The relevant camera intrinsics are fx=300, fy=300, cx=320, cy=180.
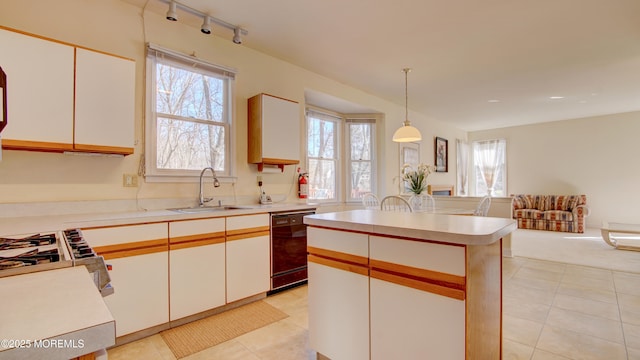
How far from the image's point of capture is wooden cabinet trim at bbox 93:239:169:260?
2.03 meters

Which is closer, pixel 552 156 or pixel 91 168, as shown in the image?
pixel 91 168

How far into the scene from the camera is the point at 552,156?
7793 millimetres

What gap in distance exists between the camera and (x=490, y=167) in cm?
885

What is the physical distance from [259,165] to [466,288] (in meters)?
2.68

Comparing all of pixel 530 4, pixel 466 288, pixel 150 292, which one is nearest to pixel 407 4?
pixel 530 4

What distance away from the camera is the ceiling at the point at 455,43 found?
2.71m

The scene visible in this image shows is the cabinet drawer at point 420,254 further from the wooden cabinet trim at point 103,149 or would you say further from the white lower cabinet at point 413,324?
the wooden cabinet trim at point 103,149

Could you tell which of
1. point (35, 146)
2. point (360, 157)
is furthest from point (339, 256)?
point (360, 157)

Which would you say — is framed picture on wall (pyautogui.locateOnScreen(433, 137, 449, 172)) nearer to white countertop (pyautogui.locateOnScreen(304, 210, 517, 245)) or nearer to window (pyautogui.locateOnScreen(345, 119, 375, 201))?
window (pyautogui.locateOnScreen(345, 119, 375, 201))

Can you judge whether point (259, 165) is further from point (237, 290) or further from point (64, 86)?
point (64, 86)

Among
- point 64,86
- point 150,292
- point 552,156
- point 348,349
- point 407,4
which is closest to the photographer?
point 348,349

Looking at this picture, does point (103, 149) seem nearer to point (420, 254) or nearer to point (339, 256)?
point (339, 256)

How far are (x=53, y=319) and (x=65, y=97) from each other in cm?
214

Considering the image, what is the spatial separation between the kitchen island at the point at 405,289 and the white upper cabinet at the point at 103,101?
1.68 meters
